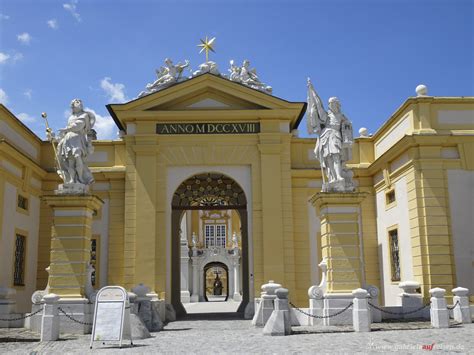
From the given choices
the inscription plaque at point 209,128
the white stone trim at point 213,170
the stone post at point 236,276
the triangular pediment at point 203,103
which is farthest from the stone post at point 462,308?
the stone post at point 236,276

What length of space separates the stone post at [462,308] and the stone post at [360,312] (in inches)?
116

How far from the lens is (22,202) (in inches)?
763

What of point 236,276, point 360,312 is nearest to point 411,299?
point 360,312

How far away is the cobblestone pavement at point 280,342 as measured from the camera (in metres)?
10.3

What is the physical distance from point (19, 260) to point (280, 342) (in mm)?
11259

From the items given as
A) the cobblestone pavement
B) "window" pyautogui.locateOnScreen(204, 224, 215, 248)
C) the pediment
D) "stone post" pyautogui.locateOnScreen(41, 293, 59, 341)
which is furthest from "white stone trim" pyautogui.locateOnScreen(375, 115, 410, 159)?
"window" pyautogui.locateOnScreen(204, 224, 215, 248)

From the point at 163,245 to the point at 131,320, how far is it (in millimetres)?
6709

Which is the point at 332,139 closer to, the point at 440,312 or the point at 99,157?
the point at 440,312

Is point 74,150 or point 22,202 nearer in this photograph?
point 74,150

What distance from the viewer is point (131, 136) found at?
20.0m

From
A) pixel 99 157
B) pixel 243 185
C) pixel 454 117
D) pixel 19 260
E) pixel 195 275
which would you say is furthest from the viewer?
pixel 195 275

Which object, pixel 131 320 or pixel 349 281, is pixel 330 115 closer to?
pixel 349 281

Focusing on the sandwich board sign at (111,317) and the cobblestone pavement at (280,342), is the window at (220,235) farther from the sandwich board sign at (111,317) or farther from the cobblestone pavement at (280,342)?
the sandwich board sign at (111,317)

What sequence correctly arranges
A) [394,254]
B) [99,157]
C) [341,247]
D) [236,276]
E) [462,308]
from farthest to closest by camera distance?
[236,276] → [99,157] → [394,254] → [341,247] → [462,308]
